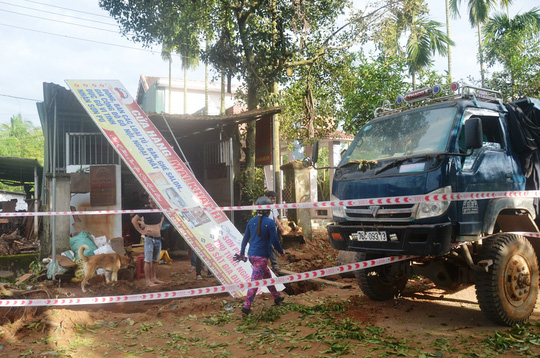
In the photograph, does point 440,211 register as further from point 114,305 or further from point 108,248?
point 108,248

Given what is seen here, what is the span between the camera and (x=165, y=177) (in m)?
8.34

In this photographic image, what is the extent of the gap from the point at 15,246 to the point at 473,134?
45.7 feet

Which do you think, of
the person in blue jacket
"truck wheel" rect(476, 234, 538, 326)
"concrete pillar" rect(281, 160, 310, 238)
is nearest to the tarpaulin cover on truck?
"truck wheel" rect(476, 234, 538, 326)

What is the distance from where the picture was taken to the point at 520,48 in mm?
16203

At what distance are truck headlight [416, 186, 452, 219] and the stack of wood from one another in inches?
472

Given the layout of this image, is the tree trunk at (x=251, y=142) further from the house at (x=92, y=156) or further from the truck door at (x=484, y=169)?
the truck door at (x=484, y=169)

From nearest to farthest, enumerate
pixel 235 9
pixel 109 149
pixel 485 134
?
pixel 485 134
pixel 109 149
pixel 235 9

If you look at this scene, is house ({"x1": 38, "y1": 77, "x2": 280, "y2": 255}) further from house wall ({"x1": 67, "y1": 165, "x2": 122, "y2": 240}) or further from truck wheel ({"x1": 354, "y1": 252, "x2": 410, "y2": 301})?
truck wheel ({"x1": 354, "y1": 252, "x2": 410, "y2": 301})

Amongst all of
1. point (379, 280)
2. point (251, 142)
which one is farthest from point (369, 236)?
point (251, 142)

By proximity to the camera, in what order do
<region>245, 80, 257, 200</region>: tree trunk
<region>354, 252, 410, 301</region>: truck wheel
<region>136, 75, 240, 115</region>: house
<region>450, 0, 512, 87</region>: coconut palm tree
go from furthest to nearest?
<region>136, 75, 240, 115</region>: house < <region>450, 0, 512, 87</region>: coconut palm tree < <region>245, 80, 257, 200</region>: tree trunk < <region>354, 252, 410, 301</region>: truck wheel

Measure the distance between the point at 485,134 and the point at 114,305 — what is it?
20.5 ft

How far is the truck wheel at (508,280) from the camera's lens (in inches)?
187

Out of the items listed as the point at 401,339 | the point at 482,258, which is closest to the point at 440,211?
the point at 482,258

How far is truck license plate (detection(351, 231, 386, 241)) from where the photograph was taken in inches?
193
